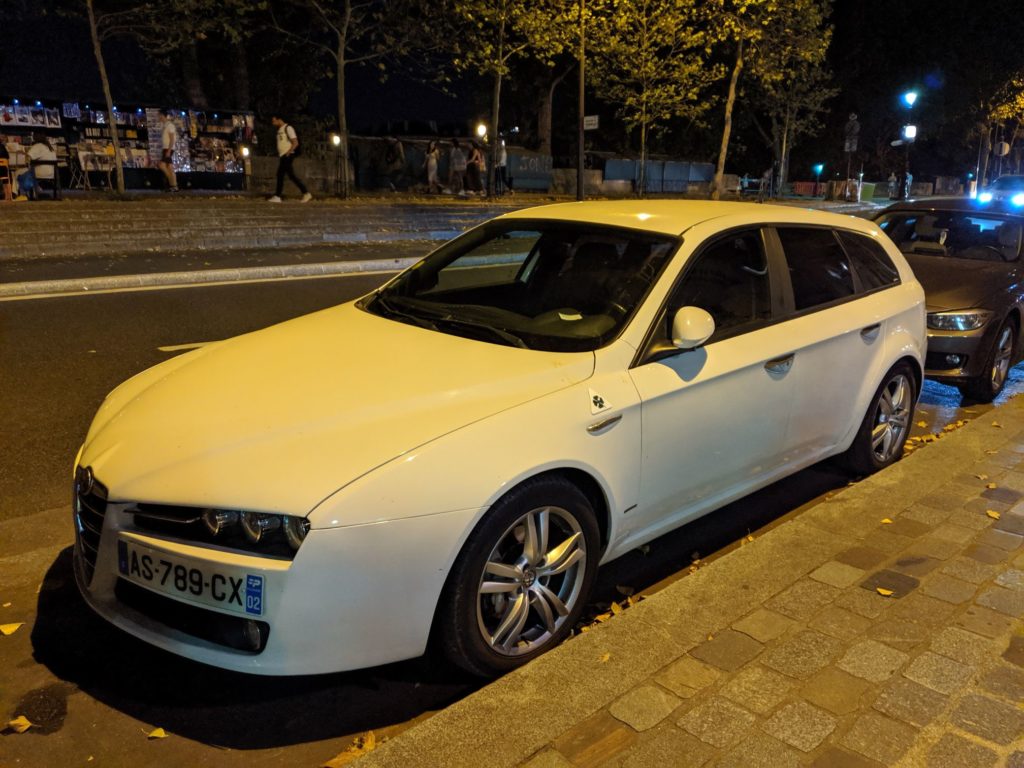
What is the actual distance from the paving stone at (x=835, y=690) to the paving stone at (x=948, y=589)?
794mm

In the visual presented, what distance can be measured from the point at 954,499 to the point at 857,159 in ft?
177

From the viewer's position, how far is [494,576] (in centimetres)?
277

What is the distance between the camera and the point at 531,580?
289 cm

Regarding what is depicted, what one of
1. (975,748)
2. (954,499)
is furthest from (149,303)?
(975,748)

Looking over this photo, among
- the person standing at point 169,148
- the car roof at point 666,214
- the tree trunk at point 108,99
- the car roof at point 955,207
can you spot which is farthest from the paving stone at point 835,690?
the person standing at point 169,148

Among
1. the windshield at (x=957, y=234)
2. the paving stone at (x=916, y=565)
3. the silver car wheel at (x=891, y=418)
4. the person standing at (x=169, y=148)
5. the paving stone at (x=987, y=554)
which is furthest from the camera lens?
the person standing at (x=169, y=148)

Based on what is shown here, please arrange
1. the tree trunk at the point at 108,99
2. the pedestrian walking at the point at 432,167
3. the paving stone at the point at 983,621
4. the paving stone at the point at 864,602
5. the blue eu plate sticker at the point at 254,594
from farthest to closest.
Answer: the pedestrian walking at the point at 432,167 → the tree trunk at the point at 108,99 → the paving stone at the point at 864,602 → the paving stone at the point at 983,621 → the blue eu plate sticker at the point at 254,594

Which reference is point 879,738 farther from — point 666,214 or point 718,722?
point 666,214

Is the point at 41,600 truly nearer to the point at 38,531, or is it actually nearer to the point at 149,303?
the point at 38,531

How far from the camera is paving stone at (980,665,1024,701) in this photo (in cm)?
262

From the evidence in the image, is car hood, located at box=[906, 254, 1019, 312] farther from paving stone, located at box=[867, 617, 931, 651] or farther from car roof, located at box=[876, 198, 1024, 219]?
paving stone, located at box=[867, 617, 931, 651]

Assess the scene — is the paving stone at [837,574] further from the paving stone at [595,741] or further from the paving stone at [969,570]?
the paving stone at [595,741]

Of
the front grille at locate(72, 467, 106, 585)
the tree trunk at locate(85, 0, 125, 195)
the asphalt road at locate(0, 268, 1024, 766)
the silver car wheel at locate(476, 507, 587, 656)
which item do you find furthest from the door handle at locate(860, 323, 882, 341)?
the tree trunk at locate(85, 0, 125, 195)

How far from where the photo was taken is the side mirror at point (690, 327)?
3227mm
